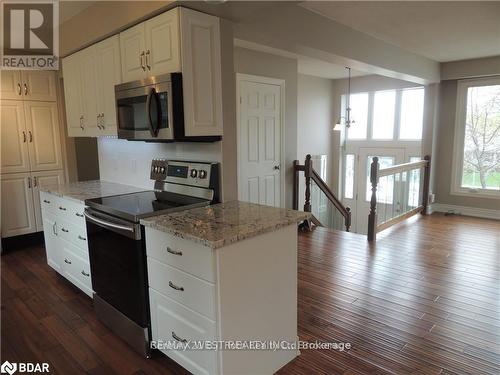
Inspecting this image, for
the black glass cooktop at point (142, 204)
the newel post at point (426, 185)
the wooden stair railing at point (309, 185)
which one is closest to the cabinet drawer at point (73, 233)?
the black glass cooktop at point (142, 204)

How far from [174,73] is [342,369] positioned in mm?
2127

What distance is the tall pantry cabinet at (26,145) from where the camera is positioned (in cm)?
408

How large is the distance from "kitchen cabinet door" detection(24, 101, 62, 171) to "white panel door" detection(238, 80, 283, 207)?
8.03 ft

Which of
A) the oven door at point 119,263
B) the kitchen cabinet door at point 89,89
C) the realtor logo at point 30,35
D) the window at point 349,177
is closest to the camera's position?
the oven door at point 119,263

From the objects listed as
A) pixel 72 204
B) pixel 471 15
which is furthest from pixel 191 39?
pixel 471 15

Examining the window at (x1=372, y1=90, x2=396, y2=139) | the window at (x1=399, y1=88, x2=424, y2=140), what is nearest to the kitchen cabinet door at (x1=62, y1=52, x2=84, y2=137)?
the window at (x1=372, y1=90, x2=396, y2=139)

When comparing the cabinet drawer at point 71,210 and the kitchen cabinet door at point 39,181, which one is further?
the kitchen cabinet door at point 39,181

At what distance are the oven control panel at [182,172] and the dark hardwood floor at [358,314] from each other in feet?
4.01

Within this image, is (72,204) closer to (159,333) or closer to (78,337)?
(78,337)

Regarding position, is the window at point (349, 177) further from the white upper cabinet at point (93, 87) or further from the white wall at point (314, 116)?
the white upper cabinet at point (93, 87)

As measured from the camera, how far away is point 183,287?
1.84 m

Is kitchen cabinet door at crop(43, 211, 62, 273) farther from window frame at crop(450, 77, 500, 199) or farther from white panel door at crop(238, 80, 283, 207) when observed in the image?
window frame at crop(450, 77, 500, 199)

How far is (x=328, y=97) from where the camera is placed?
6.95 metres

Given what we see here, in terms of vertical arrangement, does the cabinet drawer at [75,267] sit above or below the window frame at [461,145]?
below
